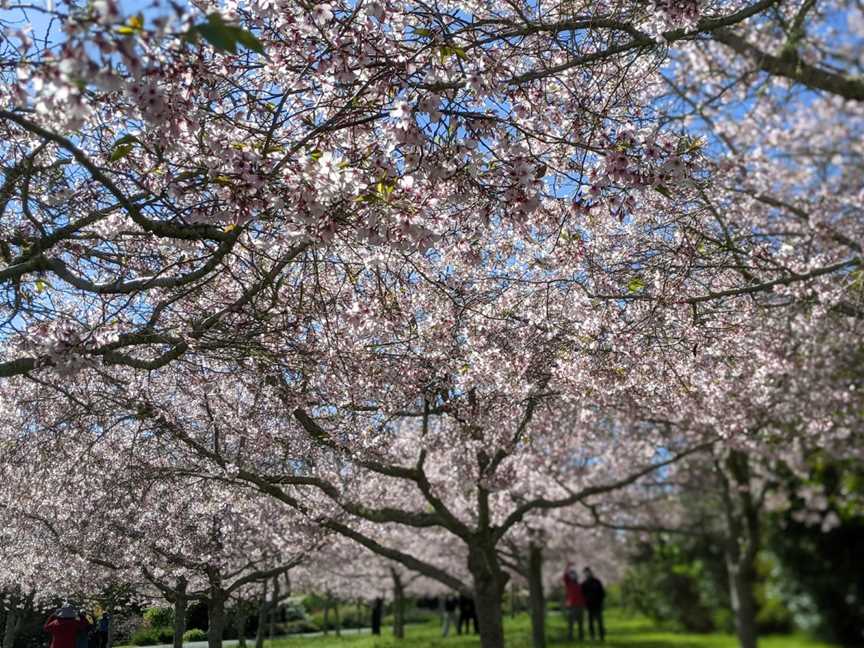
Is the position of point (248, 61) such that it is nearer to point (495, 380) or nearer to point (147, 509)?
point (495, 380)

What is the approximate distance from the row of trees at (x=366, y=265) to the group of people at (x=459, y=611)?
18.5m

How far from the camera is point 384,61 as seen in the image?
13.8 ft

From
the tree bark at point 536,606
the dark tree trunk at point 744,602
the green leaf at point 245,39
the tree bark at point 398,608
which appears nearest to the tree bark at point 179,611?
the green leaf at point 245,39

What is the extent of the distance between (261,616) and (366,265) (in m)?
4.25

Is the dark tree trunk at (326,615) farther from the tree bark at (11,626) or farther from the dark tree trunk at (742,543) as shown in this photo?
the dark tree trunk at (742,543)

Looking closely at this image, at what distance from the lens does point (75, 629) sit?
19.2 ft

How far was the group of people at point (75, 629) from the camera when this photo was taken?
5812mm

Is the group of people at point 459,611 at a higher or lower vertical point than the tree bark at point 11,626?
lower

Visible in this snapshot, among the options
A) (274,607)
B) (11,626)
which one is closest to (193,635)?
(11,626)

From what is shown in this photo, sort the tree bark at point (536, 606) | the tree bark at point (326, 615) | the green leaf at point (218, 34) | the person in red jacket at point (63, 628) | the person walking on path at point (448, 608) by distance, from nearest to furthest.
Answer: the green leaf at point (218, 34)
the person in red jacket at point (63, 628)
the tree bark at point (326, 615)
the tree bark at point (536, 606)
the person walking on path at point (448, 608)

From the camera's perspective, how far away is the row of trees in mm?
3936

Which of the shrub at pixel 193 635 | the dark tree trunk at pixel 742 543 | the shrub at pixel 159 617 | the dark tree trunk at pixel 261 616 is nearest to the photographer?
the shrub at pixel 159 617

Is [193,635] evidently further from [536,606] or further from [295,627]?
[536,606]

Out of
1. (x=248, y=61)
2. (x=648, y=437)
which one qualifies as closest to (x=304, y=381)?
(x=248, y=61)
